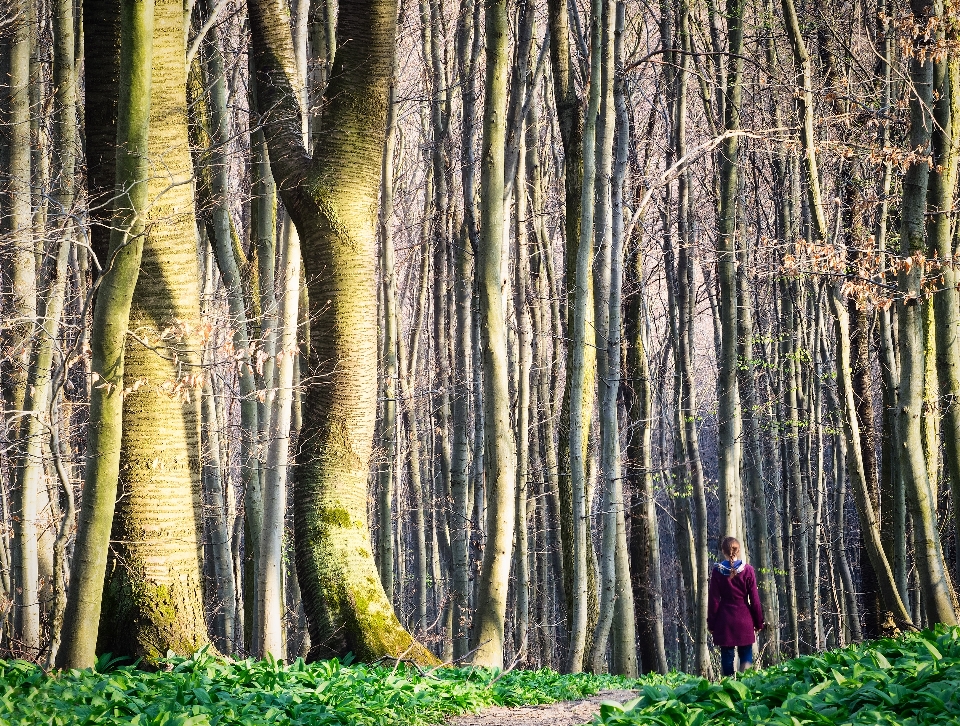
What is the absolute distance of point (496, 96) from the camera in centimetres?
916

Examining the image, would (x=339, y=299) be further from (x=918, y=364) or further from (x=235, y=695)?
(x=918, y=364)

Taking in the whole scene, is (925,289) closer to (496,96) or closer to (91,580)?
(496,96)

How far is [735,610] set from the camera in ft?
30.2

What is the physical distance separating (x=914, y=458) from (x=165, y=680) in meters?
6.47

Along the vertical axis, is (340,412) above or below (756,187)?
below

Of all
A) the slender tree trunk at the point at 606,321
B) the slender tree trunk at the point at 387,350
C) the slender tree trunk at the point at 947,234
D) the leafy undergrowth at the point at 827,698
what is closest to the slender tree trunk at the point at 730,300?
the slender tree trunk at the point at 606,321

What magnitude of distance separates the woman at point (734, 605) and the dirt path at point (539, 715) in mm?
1817

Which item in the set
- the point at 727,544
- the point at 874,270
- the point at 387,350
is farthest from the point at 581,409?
the point at 387,350

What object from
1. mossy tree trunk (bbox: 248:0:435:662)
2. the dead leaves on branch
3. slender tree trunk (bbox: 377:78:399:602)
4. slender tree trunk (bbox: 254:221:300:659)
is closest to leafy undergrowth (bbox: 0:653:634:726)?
mossy tree trunk (bbox: 248:0:435:662)

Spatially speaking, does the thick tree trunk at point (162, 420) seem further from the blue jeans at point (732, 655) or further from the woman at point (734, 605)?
the blue jeans at point (732, 655)

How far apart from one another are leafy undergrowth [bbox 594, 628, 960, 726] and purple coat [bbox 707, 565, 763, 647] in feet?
11.9

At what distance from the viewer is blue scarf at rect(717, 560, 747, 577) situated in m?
9.23

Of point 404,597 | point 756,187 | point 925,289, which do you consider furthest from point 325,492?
point 404,597

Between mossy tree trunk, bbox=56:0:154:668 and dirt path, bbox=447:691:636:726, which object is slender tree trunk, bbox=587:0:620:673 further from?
mossy tree trunk, bbox=56:0:154:668
